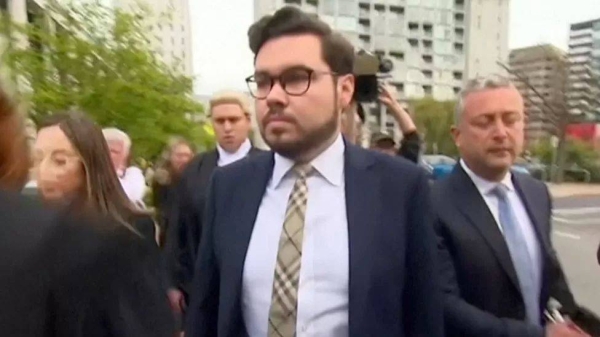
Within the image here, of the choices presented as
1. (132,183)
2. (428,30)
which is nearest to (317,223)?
(132,183)

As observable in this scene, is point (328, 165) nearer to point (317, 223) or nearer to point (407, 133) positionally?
point (317, 223)

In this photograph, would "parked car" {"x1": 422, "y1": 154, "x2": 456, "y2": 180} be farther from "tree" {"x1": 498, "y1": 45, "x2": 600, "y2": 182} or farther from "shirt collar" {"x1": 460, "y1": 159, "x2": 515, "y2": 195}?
"tree" {"x1": 498, "y1": 45, "x2": 600, "y2": 182}

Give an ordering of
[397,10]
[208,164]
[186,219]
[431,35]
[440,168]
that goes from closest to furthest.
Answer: [186,219]
[208,164]
[440,168]
[397,10]
[431,35]

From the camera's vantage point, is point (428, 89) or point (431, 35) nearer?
point (428, 89)

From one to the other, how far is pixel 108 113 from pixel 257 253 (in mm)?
12502

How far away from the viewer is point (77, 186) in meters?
2.98

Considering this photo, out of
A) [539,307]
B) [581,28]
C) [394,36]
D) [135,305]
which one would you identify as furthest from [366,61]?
[394,36]

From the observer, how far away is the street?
9320mm

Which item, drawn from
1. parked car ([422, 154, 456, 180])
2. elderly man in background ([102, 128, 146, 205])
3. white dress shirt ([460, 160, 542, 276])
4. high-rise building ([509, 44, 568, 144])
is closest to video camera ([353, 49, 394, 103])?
parked car ([422, 154, 456, 180])

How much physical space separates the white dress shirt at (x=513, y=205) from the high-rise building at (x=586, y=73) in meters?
34.5

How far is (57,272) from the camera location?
1.15 meters

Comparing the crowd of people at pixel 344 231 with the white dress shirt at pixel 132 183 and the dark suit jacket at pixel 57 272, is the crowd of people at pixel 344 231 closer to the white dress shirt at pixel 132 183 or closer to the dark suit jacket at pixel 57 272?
the dark suit jacket at pixel 57 272

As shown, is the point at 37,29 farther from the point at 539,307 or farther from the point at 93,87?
the point at 539,307

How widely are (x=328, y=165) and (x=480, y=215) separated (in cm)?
61
